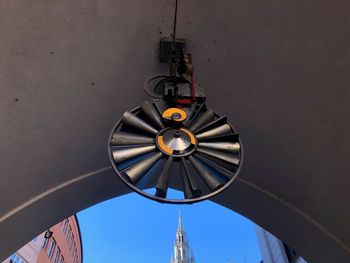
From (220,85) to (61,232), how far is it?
853 inches

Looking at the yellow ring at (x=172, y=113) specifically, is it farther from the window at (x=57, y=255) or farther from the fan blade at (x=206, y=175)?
the window at (x=57, y=255)

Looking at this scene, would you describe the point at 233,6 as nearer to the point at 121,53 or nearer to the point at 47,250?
the point at 121,53

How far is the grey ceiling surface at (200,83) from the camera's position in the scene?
2.27 m

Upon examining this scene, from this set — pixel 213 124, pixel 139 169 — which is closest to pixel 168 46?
pixel 213 124

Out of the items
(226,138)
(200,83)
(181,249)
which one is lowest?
(226,138)

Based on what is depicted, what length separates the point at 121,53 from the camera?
2525 millimetres

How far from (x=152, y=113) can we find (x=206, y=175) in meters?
0.58

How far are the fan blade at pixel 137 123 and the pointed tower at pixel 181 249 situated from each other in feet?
160

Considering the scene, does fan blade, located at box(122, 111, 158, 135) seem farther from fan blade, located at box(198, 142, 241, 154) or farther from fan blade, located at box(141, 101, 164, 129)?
fan blade, located at box(198, 142, 241, 154)

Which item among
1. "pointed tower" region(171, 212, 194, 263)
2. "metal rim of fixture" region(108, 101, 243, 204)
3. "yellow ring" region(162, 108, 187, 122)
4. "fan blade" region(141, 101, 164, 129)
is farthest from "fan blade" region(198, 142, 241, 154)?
"pointed tower" region(171, 212, 194, 263)

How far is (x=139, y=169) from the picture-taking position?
5.54ft

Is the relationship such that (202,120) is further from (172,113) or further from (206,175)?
(206,175)

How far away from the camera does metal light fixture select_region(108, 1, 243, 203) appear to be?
66.8 inches

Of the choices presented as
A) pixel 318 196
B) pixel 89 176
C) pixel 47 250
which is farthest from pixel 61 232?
pixel 318 196
